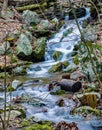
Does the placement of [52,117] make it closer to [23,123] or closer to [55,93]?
[23,123]

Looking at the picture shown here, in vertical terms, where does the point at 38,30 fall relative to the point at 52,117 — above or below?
above

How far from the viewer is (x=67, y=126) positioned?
16.3ft

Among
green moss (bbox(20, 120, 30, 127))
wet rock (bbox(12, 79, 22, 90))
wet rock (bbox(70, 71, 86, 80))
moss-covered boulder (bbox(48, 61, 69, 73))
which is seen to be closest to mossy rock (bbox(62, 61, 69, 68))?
moss-covered boulder (bbox(48, 61, 69, 73))

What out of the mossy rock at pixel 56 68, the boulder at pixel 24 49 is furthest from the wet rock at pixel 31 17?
the mossy rock at pixel 56 68

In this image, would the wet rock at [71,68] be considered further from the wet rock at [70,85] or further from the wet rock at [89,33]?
the wet rock at [70,85]

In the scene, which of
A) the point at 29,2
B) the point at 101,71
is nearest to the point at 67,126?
the point at 101,71

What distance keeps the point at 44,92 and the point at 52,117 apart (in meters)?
1.43


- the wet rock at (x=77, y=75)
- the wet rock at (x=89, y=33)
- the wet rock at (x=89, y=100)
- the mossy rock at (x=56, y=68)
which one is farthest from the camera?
the mossy rock at (x=56, y=68)

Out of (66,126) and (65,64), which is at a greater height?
(65,64)

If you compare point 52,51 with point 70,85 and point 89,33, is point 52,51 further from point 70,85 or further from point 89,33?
point 70,85


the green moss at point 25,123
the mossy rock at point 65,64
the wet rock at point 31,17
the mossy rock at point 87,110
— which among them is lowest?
the green moss at point 25,123

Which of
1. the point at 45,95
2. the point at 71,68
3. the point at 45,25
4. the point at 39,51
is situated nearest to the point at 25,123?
the point at 45,95

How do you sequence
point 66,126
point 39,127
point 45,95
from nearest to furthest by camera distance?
point 66,126, point 39,127, point 45,95

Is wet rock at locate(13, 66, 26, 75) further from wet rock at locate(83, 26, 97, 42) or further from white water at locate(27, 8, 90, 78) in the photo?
wet rock at locate(83, 26, 97, 42)
